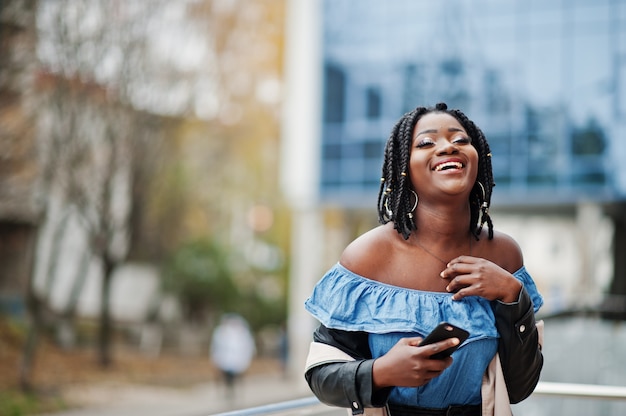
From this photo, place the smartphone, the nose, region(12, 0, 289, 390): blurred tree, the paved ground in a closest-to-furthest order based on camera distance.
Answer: the smartphone < the nose < the paved ground < region(12, 0, 289, 390): blurred tree

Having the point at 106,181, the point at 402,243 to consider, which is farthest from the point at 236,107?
the point at 402,243

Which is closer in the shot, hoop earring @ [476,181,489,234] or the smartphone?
the smartphone

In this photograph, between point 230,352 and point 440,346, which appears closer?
point 440,346

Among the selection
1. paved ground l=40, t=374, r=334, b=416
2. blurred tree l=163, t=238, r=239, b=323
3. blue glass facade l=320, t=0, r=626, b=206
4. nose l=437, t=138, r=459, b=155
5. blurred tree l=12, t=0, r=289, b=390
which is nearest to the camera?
nose l=437, t=138, r=459, b=155

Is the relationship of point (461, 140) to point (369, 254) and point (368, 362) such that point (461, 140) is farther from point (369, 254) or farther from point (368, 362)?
point (368, 362)

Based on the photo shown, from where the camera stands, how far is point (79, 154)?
56.5 ft

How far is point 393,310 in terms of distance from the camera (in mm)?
1682

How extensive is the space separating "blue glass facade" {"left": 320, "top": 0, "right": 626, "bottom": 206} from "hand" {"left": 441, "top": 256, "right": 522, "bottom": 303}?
21.4 meters

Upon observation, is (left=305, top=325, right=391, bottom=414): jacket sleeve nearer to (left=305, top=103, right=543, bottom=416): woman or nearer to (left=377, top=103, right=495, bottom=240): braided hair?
(left=305, top=103, right=543, bottom=416): woman

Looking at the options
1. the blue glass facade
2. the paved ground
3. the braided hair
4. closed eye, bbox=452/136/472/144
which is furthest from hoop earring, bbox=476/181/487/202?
the blue glass facade

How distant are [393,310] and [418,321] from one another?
0.06 meters

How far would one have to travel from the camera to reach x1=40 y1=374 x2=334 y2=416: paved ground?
51.6 feet

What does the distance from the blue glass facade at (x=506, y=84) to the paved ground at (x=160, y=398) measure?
817cm

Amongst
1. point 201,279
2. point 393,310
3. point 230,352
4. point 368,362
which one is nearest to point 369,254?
point 393,310
